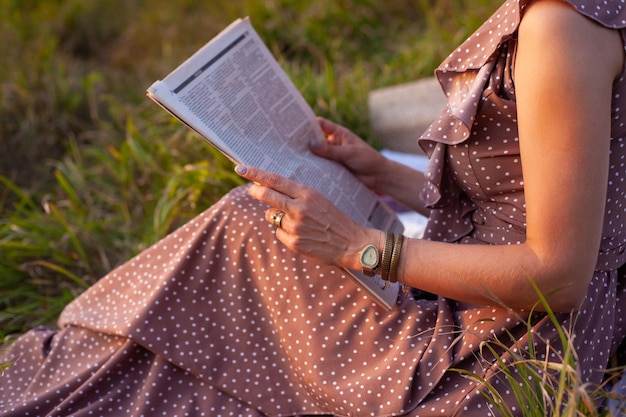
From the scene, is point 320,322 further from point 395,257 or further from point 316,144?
point 316,144

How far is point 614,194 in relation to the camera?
56.4 inches

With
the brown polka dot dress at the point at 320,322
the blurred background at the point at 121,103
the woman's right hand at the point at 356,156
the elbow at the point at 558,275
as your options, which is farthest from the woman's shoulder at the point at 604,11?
the blurred background at the point at 121,103

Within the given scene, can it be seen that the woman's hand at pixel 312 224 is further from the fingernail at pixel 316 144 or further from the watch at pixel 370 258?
the fingernail at pixel 316 144

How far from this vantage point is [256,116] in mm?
1685

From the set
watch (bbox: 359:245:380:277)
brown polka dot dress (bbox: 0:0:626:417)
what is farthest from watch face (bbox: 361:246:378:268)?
brown polka dot dress (bbox: 0:0:626:417)

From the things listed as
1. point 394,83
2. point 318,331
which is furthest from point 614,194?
point 394,83

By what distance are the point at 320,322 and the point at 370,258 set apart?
0.79 ft

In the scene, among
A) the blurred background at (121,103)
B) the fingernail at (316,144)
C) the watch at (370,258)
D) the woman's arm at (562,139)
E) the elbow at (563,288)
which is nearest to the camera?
the woman's arm at (562,139)

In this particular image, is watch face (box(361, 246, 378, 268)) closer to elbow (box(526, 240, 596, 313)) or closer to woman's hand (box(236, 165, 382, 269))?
woman's hand (box(236, 165, 382, 269))

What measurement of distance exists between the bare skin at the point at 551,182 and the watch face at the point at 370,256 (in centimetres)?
2

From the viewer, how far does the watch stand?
1400 millimetres

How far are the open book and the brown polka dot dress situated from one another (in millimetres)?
125

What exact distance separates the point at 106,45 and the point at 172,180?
9.59ft

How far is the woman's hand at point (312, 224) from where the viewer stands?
143 centimetres
